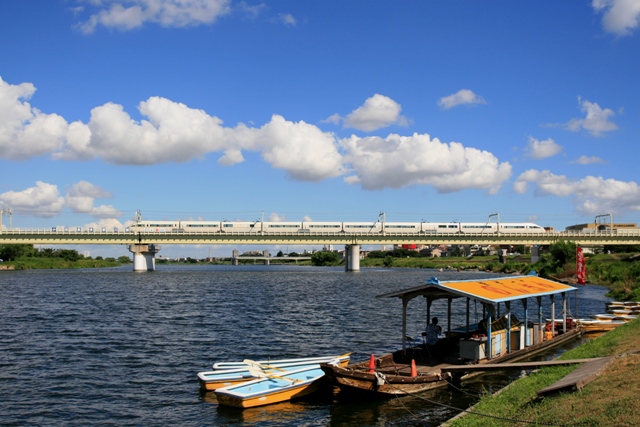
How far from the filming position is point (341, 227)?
429ft

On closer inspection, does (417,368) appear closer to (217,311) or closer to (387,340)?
(387,340)

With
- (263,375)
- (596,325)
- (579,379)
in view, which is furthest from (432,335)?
(596,325)

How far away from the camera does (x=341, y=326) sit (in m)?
39.0

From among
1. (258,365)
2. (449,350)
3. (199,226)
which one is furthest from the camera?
(199,226)

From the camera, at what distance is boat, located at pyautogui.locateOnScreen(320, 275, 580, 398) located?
65.1 feet

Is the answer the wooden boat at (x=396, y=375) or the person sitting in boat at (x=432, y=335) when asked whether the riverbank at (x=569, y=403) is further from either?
the person sitting in boat at (x=432, y=335)

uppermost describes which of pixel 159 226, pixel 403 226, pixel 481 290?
pixel 403 226

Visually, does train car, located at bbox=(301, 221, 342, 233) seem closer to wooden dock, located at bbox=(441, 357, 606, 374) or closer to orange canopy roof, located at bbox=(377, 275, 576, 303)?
orange canopy roof, located at bbox=(377, 275, 576, 303)

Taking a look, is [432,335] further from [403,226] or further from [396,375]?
[403,226]

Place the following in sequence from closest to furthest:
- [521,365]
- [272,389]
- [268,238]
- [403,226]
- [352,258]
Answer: [521,365]
[272,389]
[268,238]
[352,258]
[403,226]

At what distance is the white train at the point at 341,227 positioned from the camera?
12412 centimetres

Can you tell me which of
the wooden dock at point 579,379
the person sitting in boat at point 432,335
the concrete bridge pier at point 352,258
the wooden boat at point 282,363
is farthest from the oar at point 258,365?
the concrete bridge pier at point 352,258

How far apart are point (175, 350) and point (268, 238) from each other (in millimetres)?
79518

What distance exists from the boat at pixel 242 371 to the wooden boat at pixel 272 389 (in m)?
0.60
